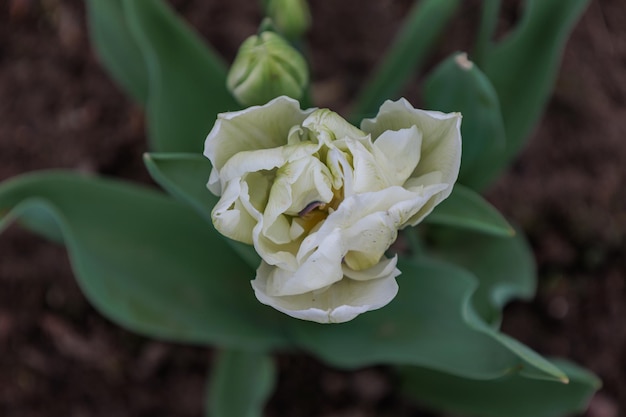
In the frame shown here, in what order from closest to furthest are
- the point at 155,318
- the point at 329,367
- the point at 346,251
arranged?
1. the point at 346,251
2. the point at 155,318
3. the point at 329,367

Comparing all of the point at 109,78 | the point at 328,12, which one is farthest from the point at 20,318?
the point at 328,12

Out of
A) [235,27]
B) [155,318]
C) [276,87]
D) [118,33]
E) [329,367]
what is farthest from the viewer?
[235,27]

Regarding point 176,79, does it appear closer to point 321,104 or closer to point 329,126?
point 329,126

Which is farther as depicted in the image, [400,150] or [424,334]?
[424,334]

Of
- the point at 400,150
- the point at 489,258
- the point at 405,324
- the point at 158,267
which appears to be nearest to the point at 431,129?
the point at 400,150

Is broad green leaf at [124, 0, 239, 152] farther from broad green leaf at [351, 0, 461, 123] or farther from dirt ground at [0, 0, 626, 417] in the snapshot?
dirt ground at [0, 0, 626, 417]

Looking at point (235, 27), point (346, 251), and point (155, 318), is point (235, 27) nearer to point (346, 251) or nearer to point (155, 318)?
point (155, 318)

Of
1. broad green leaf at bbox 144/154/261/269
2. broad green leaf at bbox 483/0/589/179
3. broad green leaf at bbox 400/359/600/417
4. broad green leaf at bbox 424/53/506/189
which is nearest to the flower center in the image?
broad green leaf at bbox 144/154/261/269

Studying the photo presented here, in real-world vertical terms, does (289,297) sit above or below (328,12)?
above
